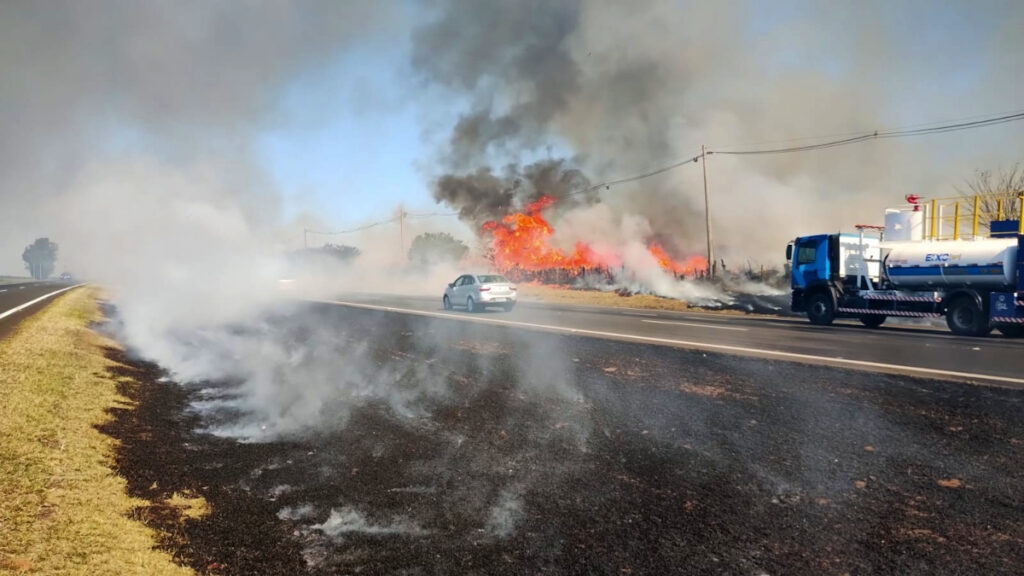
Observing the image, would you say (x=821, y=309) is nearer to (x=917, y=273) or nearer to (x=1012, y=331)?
(x=917, y=273)

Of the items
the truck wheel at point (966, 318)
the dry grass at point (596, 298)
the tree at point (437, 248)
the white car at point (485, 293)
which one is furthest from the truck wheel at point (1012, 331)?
the tree at point (437, 248)

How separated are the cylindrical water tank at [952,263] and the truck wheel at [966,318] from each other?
0.56 meters

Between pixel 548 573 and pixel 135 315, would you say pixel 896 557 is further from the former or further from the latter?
pixel 135 315

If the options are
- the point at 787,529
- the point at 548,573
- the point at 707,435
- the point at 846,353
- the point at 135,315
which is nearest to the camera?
the point at 548,573

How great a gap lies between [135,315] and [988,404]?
24541mm

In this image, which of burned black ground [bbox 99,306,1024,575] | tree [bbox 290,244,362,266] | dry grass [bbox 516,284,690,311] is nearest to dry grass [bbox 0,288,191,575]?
burned black ground [bbox 99,306,1024,575]

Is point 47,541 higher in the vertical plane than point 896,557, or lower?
higher

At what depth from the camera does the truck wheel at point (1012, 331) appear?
49.6 feet

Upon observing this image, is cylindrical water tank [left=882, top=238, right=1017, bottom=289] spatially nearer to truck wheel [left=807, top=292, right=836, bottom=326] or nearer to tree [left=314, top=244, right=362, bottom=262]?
truck wheel [left=807, top=292, right=836, bottom=326]

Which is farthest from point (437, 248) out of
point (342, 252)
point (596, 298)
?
point (596, 298)

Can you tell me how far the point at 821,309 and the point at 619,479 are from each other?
1590 cm

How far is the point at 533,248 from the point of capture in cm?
4722

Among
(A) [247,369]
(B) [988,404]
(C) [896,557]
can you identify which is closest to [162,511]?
(C) [896,557]

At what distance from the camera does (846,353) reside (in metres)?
11.8
